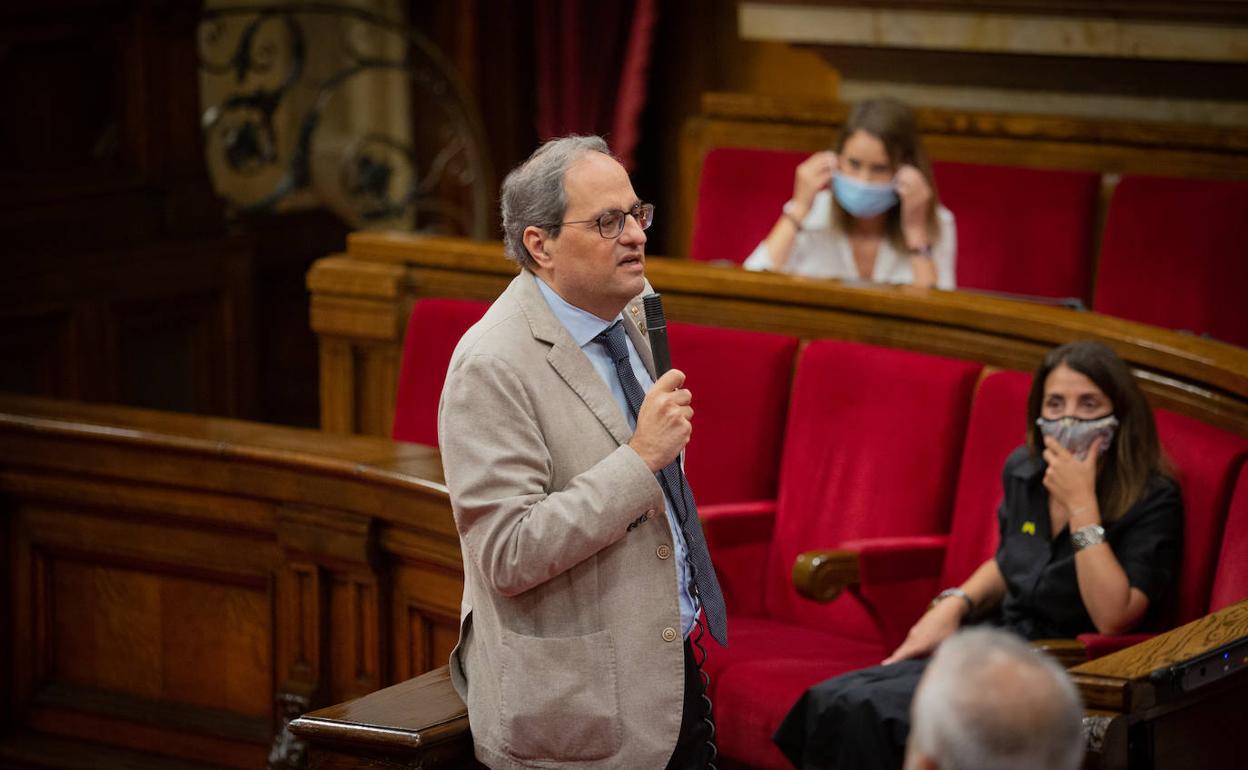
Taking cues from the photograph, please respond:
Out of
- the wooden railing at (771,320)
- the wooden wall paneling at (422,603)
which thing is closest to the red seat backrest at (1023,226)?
the wooden railing at (771,320)

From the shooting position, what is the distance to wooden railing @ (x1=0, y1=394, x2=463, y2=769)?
2504mm

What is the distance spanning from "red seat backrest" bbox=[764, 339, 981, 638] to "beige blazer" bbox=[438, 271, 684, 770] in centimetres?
102

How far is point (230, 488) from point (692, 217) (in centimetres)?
247

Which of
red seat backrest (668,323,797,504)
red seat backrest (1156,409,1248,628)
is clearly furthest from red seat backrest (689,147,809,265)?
red seat backrest (1156,409,1248,628)

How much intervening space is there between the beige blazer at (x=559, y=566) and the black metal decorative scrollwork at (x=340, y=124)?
287 centimetres

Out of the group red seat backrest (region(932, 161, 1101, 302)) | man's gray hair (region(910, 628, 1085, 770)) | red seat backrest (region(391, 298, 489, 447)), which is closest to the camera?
man's gray hair (region(910, 628, 1085, 770))

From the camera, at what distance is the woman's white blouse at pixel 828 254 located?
3.48m

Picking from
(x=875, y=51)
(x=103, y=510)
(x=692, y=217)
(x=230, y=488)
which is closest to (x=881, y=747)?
(x=230, y=488)

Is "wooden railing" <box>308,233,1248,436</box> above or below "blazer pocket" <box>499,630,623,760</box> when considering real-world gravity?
above

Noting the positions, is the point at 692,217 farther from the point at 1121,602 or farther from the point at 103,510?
the point at 1121,602

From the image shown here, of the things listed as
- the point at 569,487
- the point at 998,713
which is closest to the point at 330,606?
the point at 569,487

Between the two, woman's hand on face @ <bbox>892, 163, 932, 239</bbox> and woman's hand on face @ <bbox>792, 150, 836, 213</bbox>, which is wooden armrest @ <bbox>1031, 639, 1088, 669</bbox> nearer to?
woman's hand on face @ <bbox>892, 163, 932, 239</bbox>

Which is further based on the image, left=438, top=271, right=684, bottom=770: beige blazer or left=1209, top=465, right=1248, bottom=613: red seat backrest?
left=1209, top=465, right=1248, bottom=613: red seat backrest

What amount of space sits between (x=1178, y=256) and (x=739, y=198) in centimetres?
100
